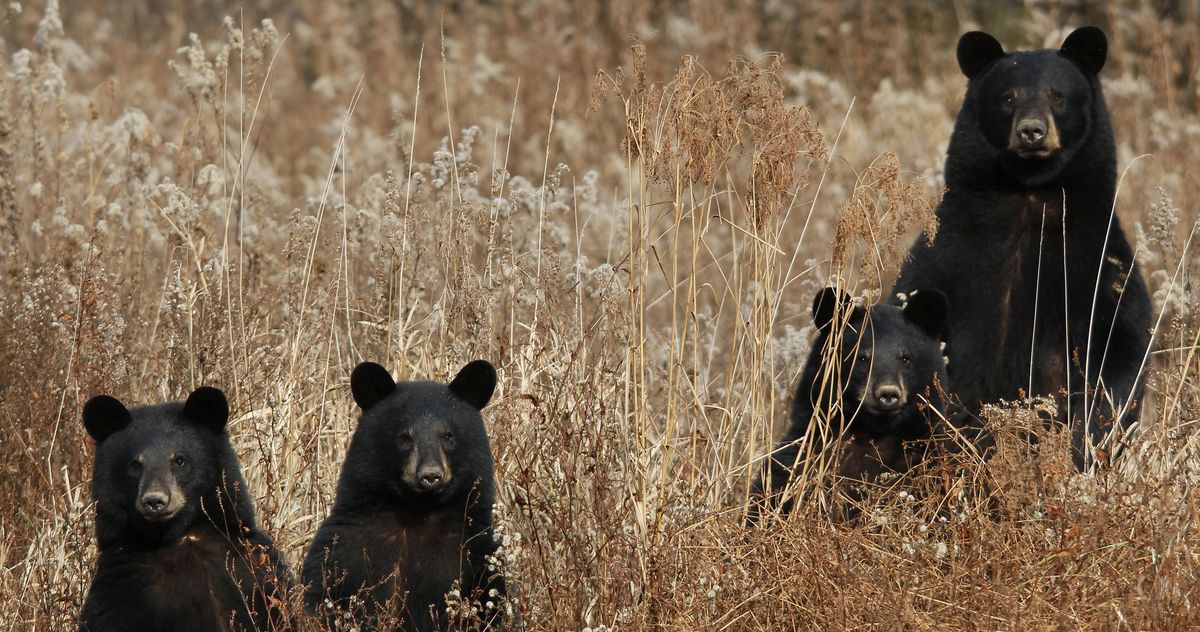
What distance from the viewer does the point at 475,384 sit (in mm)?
5496

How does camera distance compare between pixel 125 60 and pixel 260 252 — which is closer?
pixel 260 252

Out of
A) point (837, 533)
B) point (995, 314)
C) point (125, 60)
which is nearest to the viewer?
point (837, 533)

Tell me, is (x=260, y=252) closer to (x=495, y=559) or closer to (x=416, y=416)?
(x=416, y=416)

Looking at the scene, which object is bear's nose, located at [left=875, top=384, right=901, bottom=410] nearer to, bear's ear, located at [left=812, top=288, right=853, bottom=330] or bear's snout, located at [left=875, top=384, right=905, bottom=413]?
bear's snout, located at [left=875, top=384, right=905, bottom=413]

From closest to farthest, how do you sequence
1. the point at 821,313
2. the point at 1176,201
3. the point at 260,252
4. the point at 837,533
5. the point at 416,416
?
the point at 837,533 → the point at 416,416 → the point at 821,313 → the point at 260,252 → the point at 1176,201

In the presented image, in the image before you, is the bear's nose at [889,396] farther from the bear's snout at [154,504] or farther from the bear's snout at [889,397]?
the bear's snout at [154,504]

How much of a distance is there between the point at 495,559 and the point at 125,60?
1291 centimetres

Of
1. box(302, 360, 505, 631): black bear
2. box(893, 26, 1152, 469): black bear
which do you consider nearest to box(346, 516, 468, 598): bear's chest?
box(302, 360, 505, 631): black bear

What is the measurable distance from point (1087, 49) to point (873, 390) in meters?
1.92

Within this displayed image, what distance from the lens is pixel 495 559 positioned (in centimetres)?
494

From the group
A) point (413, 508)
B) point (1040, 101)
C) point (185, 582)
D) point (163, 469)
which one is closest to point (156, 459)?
point (163, 469)

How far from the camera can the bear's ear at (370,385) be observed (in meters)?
5.35

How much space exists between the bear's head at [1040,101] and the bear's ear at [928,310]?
797 mm

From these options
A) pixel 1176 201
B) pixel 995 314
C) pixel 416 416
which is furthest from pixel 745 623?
pixel 1176 201
